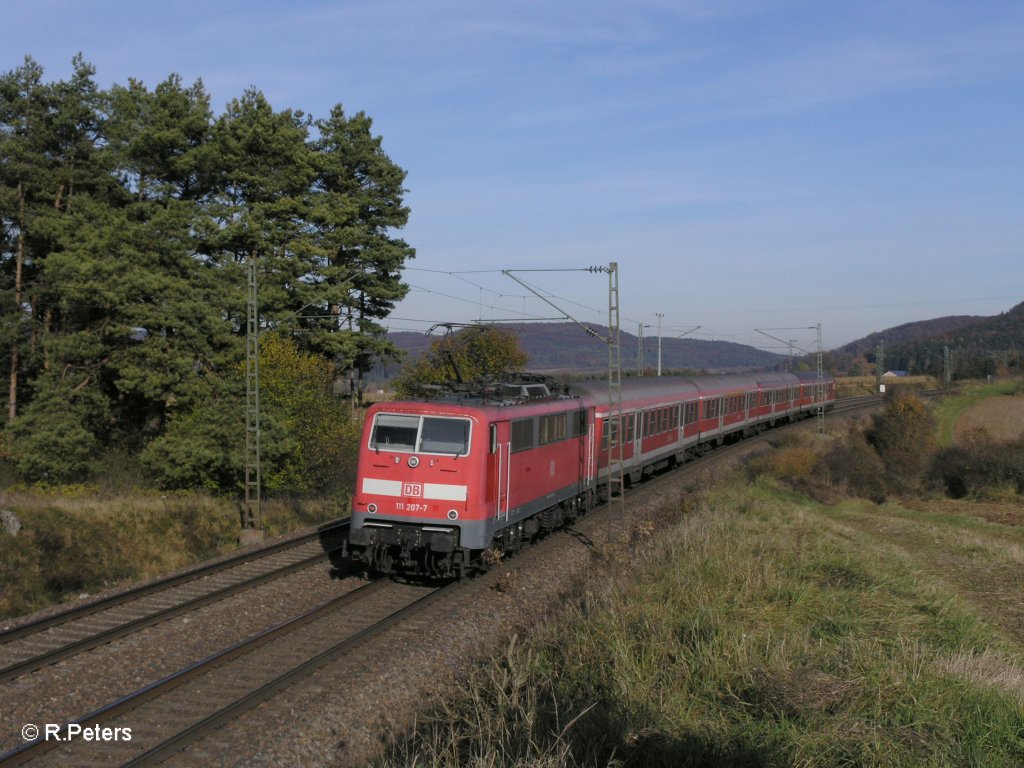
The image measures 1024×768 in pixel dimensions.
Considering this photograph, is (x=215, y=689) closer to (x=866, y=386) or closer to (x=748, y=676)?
(x=748, y=676)

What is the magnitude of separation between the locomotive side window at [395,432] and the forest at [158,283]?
16.9 meters

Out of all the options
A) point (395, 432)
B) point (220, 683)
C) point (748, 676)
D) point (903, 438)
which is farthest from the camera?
point (903, 438)

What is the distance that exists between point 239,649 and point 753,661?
6.48m

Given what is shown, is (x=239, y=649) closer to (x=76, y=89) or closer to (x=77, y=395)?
(x=77, y=395)

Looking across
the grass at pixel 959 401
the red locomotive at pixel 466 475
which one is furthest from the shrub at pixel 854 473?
the red locomotive at pixel 466 475

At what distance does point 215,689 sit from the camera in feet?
33.2

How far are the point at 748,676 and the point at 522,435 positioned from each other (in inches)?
319

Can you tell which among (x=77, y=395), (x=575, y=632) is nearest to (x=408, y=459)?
(x=575, y=632)

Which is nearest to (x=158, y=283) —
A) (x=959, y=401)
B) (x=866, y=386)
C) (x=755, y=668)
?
(x=755, y=668)

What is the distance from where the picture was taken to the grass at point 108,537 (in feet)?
64.2

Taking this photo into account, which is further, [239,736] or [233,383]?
[233,383]

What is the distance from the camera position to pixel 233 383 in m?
32.2

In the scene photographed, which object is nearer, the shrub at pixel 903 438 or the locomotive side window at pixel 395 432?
the locomotive side window at pixel 395 432

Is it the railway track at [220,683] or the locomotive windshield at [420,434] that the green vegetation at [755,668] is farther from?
the locomotive windshield at [420,434]
